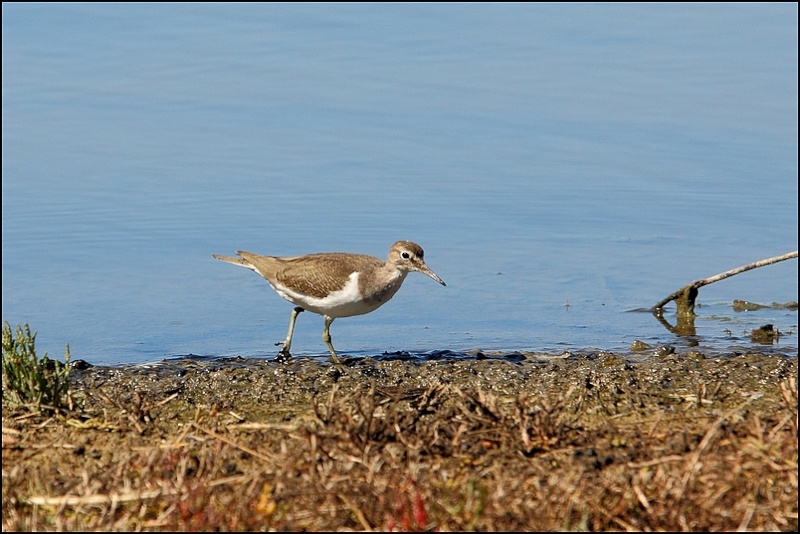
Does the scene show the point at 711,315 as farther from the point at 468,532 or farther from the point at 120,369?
the point at 468,532

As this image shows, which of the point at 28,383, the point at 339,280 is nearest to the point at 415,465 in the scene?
the point at 28,383

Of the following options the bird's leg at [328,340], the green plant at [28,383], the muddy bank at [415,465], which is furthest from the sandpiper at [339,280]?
the green plant at [28,383]

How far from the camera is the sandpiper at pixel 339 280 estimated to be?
8.82 m

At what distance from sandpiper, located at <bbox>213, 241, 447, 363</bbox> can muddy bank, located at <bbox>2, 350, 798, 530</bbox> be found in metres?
2.29

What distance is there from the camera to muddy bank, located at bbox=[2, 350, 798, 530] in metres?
4.38

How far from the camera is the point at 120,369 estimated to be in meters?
7.87

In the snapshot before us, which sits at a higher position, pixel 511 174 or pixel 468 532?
pixel 511 174

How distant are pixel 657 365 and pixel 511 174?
18.9 ft

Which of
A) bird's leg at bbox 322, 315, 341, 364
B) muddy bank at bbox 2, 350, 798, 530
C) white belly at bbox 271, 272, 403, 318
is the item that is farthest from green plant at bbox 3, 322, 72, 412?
white belly at bbox 271, 272, 403, 318

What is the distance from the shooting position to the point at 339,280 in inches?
348

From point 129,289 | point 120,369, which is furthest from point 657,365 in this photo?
point 129,289

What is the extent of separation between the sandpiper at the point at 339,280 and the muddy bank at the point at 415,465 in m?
2.29

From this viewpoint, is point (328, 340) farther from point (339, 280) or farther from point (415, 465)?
point (415, 465)

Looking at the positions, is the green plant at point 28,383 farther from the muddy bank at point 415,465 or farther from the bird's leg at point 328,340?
the bird's leg at point 328,340
